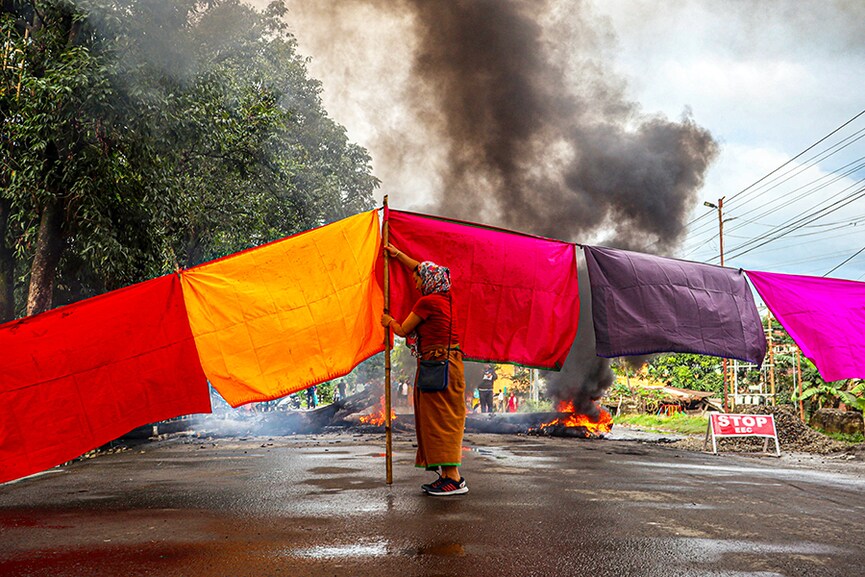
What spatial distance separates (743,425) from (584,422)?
20.8 feet

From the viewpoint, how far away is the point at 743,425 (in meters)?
14.0

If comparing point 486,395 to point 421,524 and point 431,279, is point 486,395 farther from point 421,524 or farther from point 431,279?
point 421,524

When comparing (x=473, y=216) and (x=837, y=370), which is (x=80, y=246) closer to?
(x=837, y=370)

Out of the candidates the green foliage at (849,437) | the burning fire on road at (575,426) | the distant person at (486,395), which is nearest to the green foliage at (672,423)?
the burning fire on road at (575,426)

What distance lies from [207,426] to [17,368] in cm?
1648

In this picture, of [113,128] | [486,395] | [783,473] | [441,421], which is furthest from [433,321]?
[486,395]

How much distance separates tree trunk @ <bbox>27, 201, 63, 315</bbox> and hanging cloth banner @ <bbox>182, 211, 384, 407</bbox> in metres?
5.70

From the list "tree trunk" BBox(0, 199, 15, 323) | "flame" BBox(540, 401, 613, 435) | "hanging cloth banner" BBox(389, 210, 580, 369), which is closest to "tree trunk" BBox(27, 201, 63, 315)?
"tree trunk" BBox(0, 199, 15, 323)

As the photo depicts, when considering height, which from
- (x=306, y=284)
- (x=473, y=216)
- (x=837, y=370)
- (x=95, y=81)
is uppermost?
(x=473, y=216)

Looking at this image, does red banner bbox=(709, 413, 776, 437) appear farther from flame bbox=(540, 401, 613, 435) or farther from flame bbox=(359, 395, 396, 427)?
flame bbox=(359, 395, 396, 427)

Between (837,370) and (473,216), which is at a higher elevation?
(473,216)

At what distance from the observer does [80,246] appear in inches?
433

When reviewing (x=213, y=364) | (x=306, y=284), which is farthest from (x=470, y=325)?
(x=213, y=364)

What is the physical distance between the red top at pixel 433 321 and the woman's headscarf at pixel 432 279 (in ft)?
0.30
